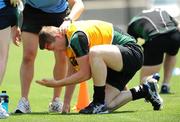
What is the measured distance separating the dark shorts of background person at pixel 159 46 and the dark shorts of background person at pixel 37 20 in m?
2.67

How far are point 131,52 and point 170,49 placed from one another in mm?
3203

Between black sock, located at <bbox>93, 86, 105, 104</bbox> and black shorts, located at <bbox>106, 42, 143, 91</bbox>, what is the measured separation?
27cm

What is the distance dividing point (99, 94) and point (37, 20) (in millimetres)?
1198

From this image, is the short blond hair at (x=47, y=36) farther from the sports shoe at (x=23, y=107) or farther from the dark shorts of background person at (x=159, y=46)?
the dark shorts of background person at (x=159, y=46)

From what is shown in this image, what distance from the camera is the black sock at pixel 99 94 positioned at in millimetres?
7566

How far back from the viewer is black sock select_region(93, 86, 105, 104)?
757cm

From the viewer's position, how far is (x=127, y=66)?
7.76 m

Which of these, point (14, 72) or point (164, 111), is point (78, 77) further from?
point (14, 72)

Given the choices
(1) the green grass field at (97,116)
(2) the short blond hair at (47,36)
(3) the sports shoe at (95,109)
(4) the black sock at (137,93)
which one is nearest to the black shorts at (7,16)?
(2) the short blond hair at (47,36)

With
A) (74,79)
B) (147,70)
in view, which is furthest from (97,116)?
(147,70)

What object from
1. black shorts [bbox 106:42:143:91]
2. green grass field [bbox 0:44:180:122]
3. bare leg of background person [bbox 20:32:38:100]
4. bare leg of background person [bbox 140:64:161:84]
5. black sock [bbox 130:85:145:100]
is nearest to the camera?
green grass field [bbox 0:44:180:122]

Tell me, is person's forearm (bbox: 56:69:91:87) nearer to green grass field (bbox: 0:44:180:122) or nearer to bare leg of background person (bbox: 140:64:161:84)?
green grass field (bbox: 0:44:180:122)

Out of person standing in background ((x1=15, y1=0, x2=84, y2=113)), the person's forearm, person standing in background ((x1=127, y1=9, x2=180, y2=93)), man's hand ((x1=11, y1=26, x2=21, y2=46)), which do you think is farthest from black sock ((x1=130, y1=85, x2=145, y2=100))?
person standing in background ((x1=127, y1=9, x2=180, y2=93))

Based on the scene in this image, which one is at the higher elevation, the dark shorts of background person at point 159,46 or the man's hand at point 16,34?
the man's hand at point 16,34
